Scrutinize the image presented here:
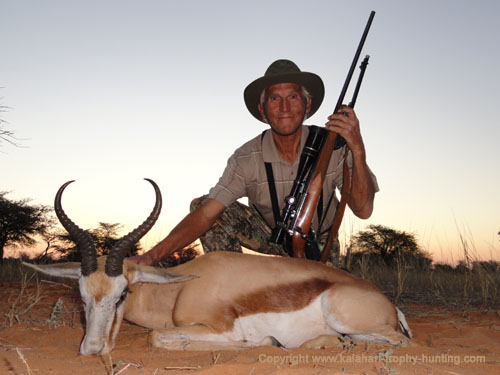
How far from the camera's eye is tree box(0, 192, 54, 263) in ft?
54.8

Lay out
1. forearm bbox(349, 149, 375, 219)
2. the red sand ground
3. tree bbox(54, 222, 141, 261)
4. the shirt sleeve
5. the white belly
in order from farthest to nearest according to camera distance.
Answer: tree bbox(54, 222, 141, 261), the shirt sleeve, forearm bbox(349, 149, 375, 219), the white belly, the red sand ground

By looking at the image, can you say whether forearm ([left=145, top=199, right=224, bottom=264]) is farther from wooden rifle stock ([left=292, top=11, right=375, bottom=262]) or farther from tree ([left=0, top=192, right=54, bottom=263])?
tree ([left=0, top=192, right=54, bottom=263])

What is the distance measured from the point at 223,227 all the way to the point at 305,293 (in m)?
1.80

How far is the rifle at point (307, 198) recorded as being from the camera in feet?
13.0

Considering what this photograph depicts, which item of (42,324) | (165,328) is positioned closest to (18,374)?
(165,328)

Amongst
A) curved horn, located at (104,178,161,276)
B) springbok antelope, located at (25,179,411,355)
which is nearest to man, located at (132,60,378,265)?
springbok antelope, located at (25,179,411,355)

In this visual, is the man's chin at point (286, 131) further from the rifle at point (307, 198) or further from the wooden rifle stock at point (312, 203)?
the wooden rifle stock at point (312, 203)

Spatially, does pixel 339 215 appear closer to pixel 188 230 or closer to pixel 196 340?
pixel 188 230

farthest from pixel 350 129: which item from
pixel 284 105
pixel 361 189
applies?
pixel 284 105

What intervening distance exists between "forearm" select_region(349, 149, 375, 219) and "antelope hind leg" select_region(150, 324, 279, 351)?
1.66 meters

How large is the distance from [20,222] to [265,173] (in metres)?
14.8

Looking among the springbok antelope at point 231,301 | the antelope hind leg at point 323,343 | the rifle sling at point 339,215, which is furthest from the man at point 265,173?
the antelope hind leg at point 323,343

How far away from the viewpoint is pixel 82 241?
3.05 meters

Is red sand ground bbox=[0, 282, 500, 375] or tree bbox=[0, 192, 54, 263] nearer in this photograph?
red sand ground bbox=[0, 282, 500, 375]
